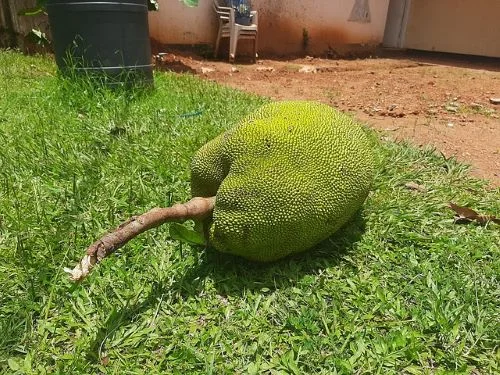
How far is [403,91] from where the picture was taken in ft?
14.4

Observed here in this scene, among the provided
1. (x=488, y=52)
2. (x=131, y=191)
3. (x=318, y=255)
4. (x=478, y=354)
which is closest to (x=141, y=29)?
(x=131, y=191)

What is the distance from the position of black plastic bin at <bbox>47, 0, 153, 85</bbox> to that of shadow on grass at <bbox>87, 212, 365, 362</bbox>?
192 cm

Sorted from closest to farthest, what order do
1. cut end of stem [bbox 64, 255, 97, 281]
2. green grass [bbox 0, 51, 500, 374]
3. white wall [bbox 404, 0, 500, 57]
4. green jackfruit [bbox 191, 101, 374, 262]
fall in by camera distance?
1. cut end of stem [bbox 64, 255, 97, 281]
2. green grass [bbox 0, 51, 500, 374]
3. green jackfruit [bbox 191, 101, 374, 262]
4. white wall [bbox 404, 0, 500, 57]

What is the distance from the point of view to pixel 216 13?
642 cm

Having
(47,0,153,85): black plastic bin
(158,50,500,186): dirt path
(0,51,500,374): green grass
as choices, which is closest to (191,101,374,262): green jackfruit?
(0,51,500,374): green grass

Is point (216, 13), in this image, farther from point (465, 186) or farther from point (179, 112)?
point (465, 186)

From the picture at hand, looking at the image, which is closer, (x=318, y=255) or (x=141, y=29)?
(x=318, y=255)

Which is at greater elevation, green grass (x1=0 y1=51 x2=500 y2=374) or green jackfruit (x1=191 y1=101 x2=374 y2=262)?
green jackfruit (x1=191 y1=101 x2=374 y2=262)

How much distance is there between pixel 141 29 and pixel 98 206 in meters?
1.81

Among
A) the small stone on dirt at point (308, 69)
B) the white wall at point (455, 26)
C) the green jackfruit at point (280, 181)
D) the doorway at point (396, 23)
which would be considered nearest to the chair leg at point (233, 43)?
the small stone on dirt at point (308, 69)

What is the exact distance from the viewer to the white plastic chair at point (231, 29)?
6199 mm

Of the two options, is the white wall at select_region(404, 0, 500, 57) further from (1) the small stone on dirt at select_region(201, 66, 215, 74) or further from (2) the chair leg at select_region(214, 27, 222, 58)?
(1) the small stone on dirt at select_region(201, 66, 215, 74)

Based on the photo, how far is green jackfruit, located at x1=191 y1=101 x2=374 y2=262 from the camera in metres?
1.20

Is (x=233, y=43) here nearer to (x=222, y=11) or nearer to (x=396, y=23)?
(x=222, y=11)
